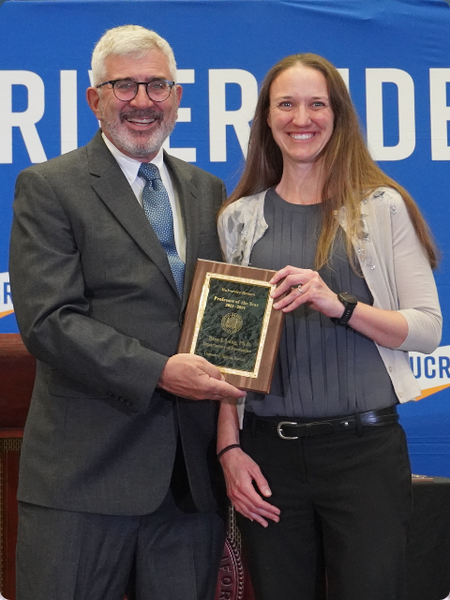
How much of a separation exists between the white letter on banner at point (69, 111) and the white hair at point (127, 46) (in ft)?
6.33

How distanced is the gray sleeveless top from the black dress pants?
0.07 m

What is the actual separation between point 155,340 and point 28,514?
0.53 m

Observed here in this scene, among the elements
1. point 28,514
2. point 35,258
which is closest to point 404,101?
point 35,258

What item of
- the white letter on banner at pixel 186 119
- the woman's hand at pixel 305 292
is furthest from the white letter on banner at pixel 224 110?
the woman's hand at pixel 305 292

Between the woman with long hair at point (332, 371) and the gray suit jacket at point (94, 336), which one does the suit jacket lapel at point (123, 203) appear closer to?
the gray suit jacket at point (94, 336)

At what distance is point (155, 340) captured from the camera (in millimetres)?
1896

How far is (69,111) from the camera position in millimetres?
Answer: 3941

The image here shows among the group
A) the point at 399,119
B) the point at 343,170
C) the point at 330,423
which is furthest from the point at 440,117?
the point at 330,423

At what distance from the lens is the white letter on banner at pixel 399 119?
13.0 ft

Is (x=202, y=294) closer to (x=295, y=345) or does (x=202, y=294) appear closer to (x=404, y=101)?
(x=295, y=345)

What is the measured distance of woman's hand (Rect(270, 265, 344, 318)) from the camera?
1.77 metres

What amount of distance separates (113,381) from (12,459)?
0.62 m

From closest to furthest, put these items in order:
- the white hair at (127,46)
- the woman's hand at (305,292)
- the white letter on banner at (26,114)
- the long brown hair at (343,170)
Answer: the woman's hand at (305,292)
the long brown hair at (343,170)
the white hair at (127,46)
the white letter on banner at (26,114)

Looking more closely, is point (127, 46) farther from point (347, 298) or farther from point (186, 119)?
point (186, 119)
